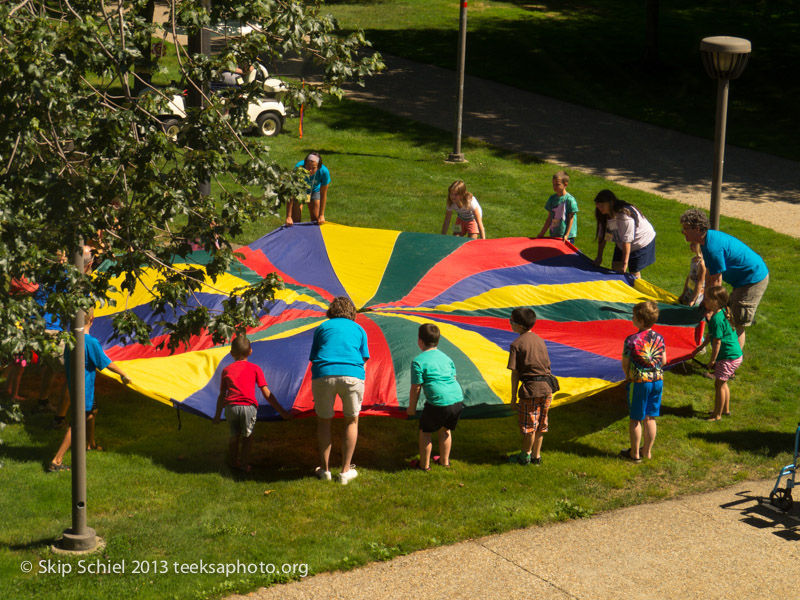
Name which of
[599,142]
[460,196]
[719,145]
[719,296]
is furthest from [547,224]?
[599,142]

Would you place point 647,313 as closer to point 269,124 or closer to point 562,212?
point 562,212

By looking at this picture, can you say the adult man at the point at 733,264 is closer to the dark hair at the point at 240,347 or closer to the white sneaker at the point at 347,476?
the white sneaker at the point at 347,476

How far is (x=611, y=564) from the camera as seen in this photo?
22.2 feet

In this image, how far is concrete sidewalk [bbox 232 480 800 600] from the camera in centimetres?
641

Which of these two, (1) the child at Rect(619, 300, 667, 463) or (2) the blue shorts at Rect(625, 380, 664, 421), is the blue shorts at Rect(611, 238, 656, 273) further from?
(2) the blue shorts at Rect(625, 380, 664, 421)

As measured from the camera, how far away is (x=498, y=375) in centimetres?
871

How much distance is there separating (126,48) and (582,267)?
6.55 metres

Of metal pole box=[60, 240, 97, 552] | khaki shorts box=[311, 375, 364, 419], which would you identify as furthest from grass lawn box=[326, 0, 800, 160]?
metal pole box=[60, 240, 97, 552]

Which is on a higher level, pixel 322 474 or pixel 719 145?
pixel 719 145

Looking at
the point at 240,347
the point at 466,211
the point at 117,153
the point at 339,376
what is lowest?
the point at 339,376

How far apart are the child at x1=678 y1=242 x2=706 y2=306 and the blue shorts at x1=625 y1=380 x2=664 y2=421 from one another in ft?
6.45

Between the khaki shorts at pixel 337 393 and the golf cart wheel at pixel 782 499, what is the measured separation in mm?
3367

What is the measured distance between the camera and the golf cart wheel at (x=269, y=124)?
18.4 metres

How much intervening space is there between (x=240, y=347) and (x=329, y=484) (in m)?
1.36
